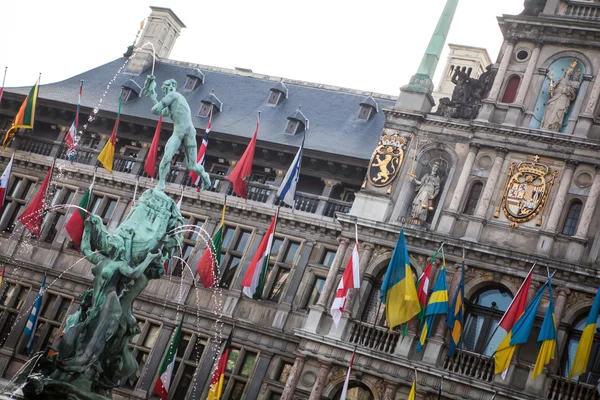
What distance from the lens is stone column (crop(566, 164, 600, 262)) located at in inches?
1266

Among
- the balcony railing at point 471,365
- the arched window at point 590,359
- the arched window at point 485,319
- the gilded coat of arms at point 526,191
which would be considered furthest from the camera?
the gilded coat of arms at point 526,191

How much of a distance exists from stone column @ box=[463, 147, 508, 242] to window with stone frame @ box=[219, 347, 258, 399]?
32.2ft

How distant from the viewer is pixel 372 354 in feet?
109

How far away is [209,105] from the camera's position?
42938mm

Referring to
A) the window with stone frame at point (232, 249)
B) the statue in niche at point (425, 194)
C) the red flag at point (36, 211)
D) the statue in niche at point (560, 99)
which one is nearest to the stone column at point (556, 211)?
the statue in niche at point (560, 99)

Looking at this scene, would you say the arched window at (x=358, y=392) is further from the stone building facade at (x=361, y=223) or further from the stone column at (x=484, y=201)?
the stone column at (x=484, y=201)

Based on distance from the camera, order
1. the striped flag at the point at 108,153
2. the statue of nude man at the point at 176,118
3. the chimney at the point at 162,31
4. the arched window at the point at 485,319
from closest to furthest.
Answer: the statue of nude man at the point at 176,118 < the arched window at the point at 485,319 < the striped flag at the point at 108,153 < the chimney at the point at 162,31

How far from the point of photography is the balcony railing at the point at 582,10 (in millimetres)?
35406

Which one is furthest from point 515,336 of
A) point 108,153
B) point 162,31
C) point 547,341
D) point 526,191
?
point 162,31

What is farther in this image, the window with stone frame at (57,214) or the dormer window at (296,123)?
the window with stone frame at (57,214)

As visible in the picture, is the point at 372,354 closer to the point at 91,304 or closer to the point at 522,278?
the point at 522,278

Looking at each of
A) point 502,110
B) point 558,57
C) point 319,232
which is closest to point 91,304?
point 319,232

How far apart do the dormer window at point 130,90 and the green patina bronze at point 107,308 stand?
21.2 m

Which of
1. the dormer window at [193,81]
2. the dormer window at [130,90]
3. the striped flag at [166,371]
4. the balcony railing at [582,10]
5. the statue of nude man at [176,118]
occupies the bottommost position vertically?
the striped flag at [166,371]
